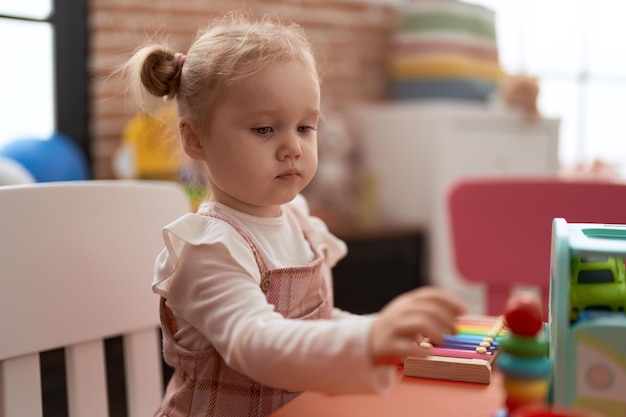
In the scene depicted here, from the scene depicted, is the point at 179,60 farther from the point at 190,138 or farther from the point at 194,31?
the point at 194,31

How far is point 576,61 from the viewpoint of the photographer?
156 inches


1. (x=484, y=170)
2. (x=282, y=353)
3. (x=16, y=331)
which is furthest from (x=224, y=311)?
(x=484, y=170)

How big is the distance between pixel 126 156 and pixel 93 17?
477 millimetres

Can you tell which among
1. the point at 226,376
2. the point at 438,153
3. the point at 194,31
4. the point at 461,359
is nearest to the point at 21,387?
the point at 226,376

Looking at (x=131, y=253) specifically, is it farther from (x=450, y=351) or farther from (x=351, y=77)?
(x=351, y=77)

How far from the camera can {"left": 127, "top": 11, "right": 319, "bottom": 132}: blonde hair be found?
0.76m

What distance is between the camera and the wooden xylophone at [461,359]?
0.74m

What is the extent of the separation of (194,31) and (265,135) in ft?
6.07

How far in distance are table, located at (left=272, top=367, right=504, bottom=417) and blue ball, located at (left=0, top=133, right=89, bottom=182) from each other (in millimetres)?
1399

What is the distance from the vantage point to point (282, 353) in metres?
0.58

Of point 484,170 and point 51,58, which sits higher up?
point 51,58

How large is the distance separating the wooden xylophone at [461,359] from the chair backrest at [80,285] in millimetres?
390

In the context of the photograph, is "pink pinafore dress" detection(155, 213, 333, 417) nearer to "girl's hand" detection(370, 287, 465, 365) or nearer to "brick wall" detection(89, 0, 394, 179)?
"girl's hand" detection(370, 287, 465, 365)

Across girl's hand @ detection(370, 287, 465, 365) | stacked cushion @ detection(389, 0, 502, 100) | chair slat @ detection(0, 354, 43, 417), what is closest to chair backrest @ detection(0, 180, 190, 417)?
chair slat @ detection(0, 354, 43, 417)
